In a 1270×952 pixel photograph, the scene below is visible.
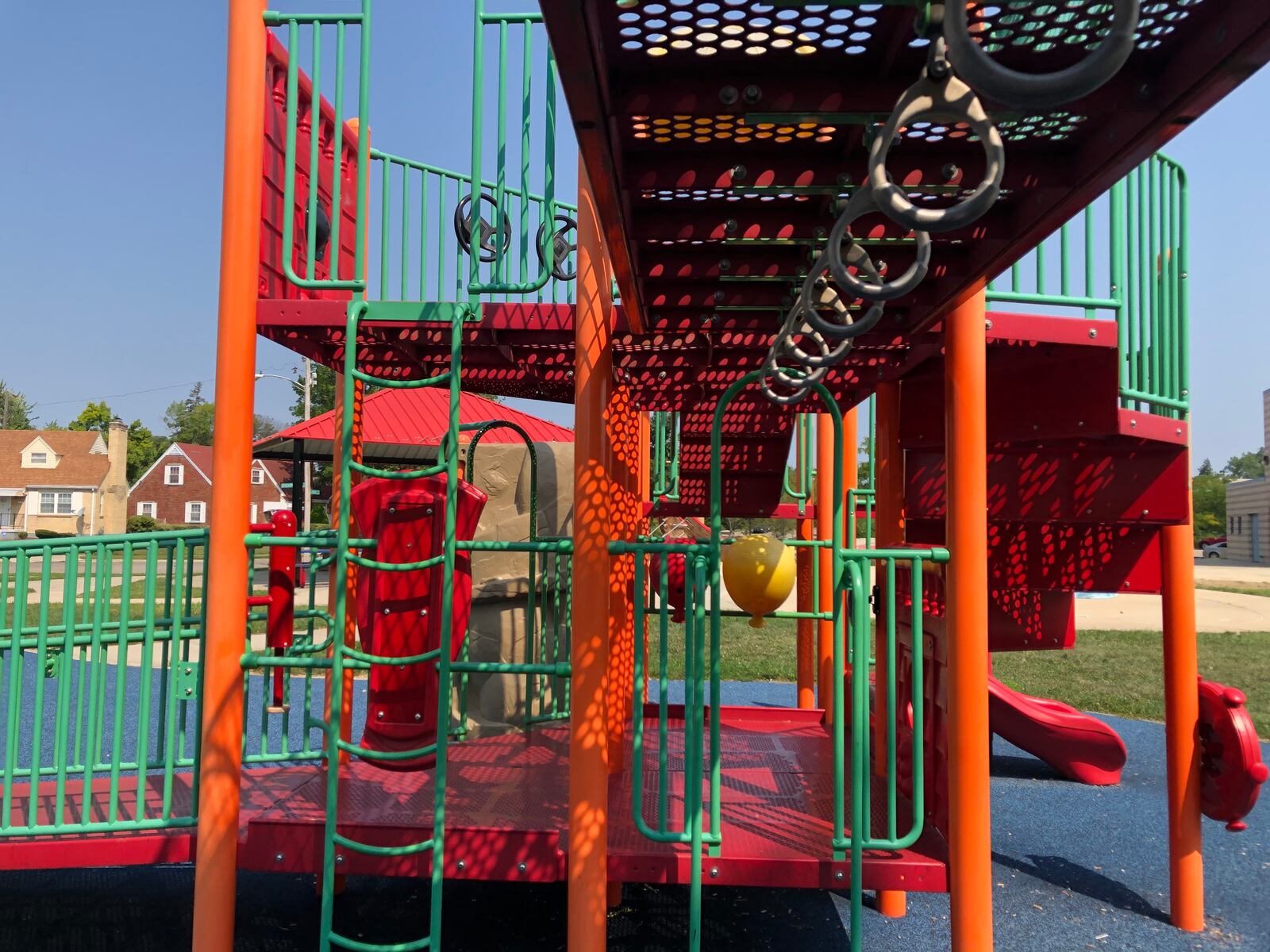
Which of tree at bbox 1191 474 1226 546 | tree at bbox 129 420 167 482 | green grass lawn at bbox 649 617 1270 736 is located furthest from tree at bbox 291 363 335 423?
tree at bbox 1191 474 1226 546

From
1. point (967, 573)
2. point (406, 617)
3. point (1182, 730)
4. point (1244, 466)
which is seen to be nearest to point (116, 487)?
point (406, 617)

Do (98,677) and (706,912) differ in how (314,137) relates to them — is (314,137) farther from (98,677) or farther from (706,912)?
(706,912)

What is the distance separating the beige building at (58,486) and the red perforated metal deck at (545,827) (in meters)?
53.8

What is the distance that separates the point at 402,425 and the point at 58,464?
50.4 meters

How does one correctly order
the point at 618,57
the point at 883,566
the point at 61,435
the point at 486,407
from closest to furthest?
1. the point at 618,57
2. the point at 883,566
3. the point at 486,407
4. the point at 61,435

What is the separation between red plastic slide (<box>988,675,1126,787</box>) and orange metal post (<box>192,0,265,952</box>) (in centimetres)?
548

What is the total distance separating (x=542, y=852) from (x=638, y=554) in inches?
46.2

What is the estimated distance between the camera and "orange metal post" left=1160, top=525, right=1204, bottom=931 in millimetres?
4316

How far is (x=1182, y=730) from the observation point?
172 inches

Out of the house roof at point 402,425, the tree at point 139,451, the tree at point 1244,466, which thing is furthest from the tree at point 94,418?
the tree at point 1244,466

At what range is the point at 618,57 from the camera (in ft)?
6.19

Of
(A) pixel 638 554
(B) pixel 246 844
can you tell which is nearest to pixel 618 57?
(A) pixel 638 554

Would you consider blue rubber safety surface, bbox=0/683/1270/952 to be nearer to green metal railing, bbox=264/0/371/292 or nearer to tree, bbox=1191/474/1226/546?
green metal railing, bbox=264/0/371/292

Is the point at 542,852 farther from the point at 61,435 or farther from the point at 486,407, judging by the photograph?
the point at 61,435
